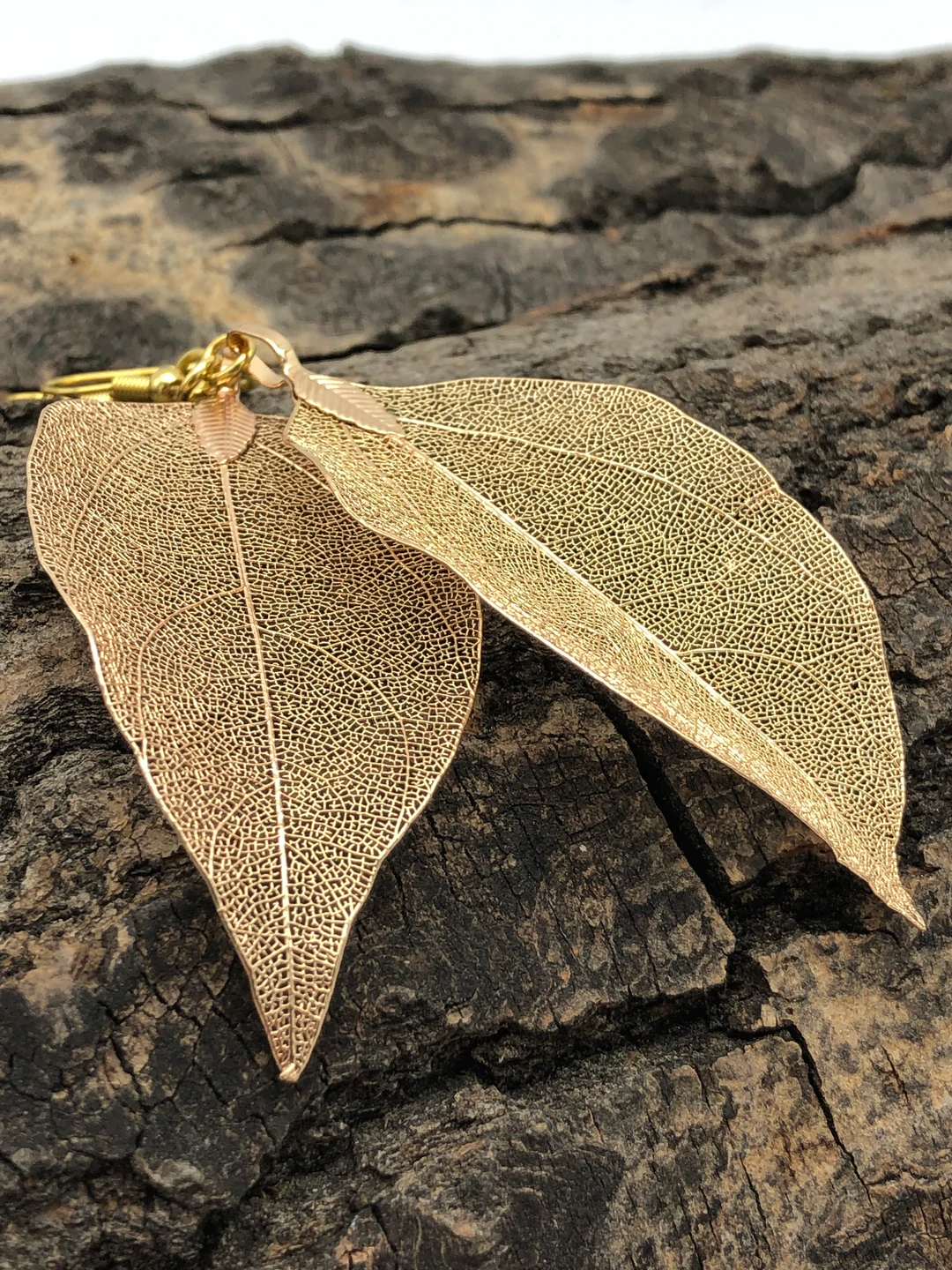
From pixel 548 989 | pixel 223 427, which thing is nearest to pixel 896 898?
pixel 548 989

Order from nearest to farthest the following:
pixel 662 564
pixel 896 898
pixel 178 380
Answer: pixel 896 898 < pixel 662 564 < pixel 178 380

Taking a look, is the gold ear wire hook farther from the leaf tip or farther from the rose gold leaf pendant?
the leaf tip

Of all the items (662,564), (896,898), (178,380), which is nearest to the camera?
(896,898)

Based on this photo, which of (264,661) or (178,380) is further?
(178,380)

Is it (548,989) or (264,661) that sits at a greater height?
(264,661)

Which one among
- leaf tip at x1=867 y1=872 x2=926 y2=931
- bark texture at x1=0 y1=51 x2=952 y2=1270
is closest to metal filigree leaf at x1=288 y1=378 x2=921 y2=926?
leaf tip at x1=867 y1=872 x2=926 y2=931

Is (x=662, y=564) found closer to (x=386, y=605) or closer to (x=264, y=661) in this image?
(x=386, y=605)
